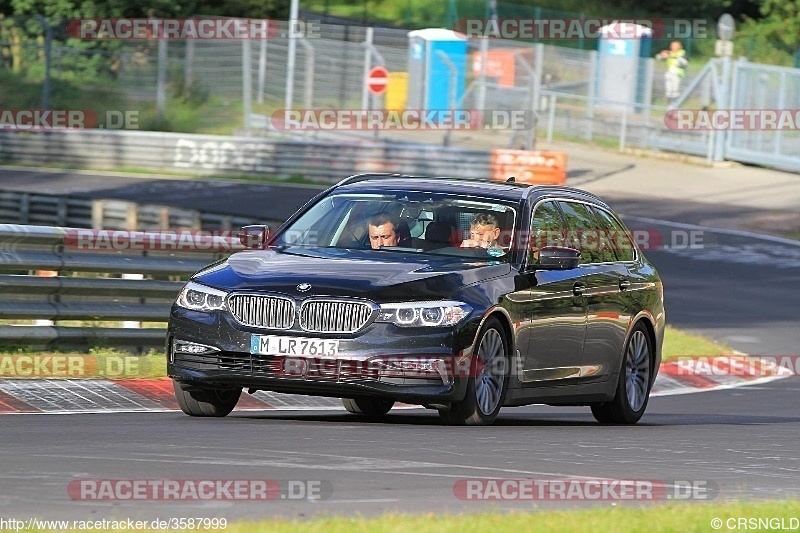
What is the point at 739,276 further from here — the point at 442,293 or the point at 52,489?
the point at 52,489

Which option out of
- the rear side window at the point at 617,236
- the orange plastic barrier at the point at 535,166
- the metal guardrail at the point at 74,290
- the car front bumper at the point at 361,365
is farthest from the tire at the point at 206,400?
the orange plastic barrier at the point at 535,166

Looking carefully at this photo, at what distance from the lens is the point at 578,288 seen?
39.1 feet

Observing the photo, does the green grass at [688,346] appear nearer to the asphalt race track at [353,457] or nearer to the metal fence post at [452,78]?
the asphalt race track at [353,457]

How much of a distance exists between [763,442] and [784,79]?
28256mm

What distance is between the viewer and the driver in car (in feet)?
36.8

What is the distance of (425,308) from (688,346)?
9.09 meters

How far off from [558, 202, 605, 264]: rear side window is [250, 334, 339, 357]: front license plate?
2596mm

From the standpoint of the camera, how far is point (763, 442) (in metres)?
11.0

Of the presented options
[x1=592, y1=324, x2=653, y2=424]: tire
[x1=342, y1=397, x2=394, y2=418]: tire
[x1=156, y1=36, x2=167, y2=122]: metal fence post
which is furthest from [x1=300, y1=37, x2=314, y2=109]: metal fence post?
[x1=342, y1=397, x2=394, y2=418]: tire

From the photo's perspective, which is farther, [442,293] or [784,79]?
[784,79]

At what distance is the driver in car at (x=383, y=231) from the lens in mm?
11227

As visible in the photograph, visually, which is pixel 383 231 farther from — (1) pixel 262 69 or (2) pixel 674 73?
(2) pixel 674 73

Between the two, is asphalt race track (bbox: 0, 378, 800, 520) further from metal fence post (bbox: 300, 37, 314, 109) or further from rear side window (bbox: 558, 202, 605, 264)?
metal fence post (bbox: 300, 37, 314, 109)

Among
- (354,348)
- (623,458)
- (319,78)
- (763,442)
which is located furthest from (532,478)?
(319,78)
